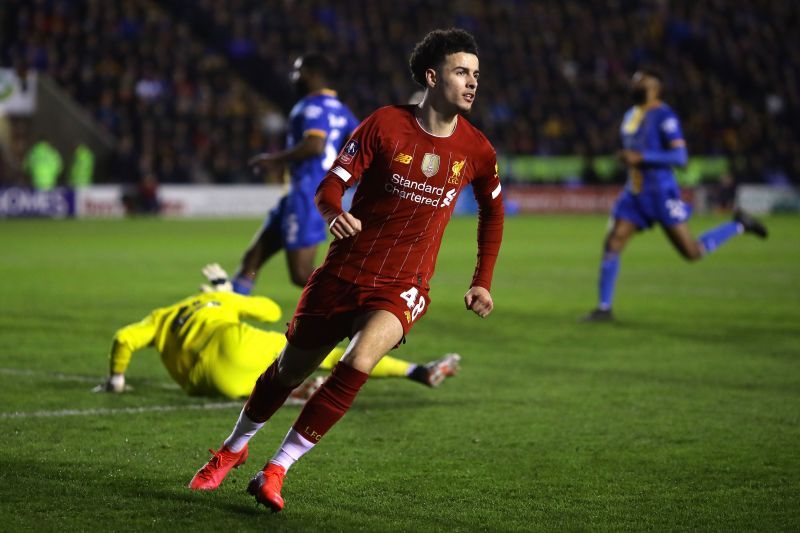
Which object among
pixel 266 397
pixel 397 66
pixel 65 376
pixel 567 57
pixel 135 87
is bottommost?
pixel 65 376

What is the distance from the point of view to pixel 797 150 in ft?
127

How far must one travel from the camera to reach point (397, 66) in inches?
1510

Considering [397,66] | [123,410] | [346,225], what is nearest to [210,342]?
[123,410]

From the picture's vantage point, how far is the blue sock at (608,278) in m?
11.5

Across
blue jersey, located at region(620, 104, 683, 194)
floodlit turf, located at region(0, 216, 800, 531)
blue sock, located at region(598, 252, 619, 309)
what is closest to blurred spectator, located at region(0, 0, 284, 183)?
floodlit turf, located at region(0, 216, 800, 531)

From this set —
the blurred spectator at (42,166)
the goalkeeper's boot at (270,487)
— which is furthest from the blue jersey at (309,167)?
the blurred spectator at (42,166)

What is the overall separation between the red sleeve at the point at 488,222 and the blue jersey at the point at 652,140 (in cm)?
686

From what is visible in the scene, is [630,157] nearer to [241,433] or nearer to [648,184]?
[648,184]

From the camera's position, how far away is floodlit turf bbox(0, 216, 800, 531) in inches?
180

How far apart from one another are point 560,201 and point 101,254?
21280 millimetres

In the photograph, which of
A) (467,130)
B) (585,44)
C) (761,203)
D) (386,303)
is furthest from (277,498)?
(585,44)

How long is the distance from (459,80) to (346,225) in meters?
0.77

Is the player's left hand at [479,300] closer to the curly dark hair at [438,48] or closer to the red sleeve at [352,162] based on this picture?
the red sleeve at [352,162]

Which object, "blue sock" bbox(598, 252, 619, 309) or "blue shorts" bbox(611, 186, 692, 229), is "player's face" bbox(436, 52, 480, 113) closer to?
"blue sock" bbox(598, 252, 619, 309)
